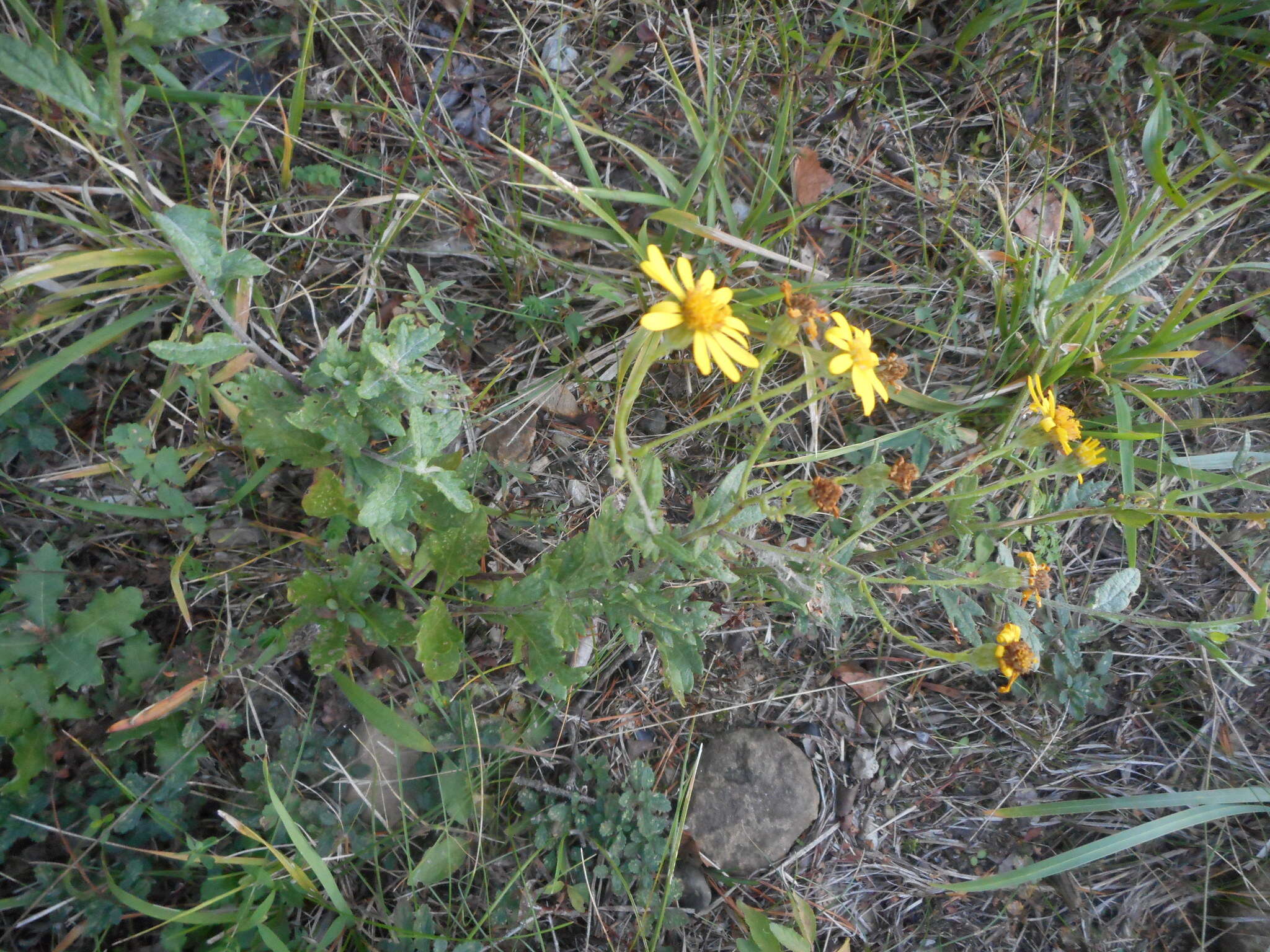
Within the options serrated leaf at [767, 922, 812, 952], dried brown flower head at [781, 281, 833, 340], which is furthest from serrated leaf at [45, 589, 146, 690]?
serrated leaf at [767, 922, 812, 952]

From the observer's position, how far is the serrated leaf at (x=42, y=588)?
87.7 inches

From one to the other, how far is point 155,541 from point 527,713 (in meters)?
1.36

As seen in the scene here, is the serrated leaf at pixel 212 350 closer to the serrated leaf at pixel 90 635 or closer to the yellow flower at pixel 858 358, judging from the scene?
the serrated leaf at pixel 90 635

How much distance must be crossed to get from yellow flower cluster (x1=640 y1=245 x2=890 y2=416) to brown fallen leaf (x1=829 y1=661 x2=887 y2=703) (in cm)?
146

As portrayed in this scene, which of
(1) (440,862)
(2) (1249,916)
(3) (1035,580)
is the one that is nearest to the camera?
(3) (1035,580)

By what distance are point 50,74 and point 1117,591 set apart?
2955 millimetres

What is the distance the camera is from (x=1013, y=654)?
1.92m

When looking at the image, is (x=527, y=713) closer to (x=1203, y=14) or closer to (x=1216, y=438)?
(x=1216, y=438)

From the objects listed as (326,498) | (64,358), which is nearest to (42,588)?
(64,358)

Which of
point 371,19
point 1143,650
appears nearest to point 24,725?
point 371,19

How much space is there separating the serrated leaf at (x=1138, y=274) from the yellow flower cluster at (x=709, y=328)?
1.35m

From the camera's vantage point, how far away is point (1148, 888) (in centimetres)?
296

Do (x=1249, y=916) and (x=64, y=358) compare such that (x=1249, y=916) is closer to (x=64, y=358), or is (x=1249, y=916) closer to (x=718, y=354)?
(x=718, y=354)

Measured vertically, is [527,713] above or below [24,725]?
below
